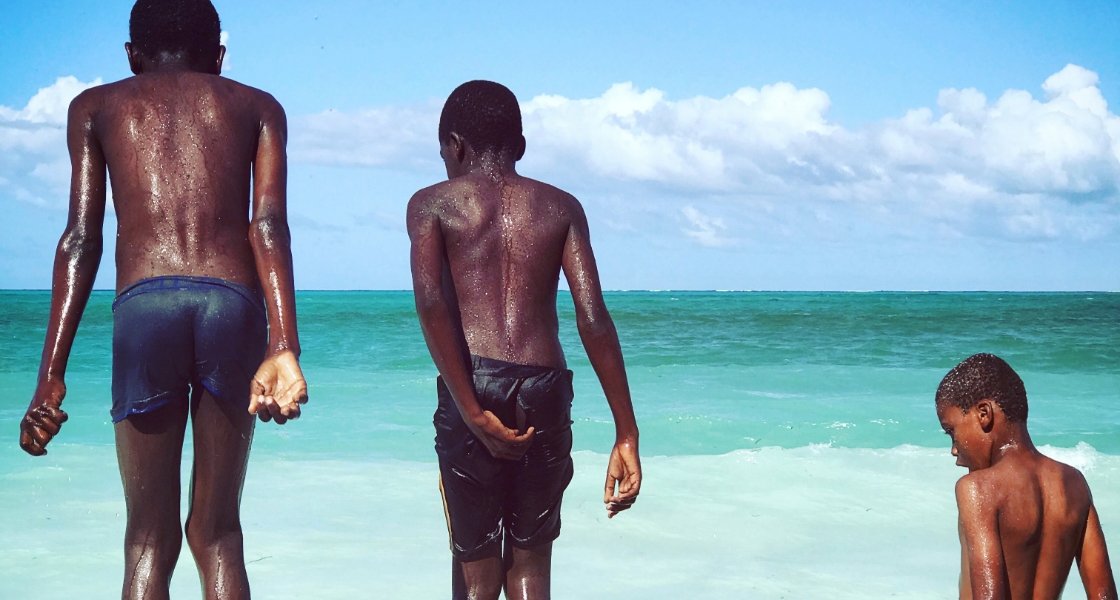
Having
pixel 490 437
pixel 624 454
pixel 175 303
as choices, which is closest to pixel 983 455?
pixel 624 454

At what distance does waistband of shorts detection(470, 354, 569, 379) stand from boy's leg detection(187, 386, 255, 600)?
59 cm

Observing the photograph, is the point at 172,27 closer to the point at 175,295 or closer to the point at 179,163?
the point at 179,163

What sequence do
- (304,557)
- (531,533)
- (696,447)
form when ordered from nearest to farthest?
1. (531,533)
2. (304,557)
3. (696,447)

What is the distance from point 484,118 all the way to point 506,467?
946mm

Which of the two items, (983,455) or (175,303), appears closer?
(175,303)

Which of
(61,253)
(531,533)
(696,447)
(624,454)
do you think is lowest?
(696,447)

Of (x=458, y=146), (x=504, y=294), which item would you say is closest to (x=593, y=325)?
(x=504, y=294)

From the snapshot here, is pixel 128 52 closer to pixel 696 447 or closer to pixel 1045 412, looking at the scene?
pixel 696 447

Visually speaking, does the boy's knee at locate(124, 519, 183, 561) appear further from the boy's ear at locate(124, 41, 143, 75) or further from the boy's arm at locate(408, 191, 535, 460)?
the boy's ear at locate(124, 41, 143, 75)

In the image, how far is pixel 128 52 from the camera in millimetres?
2678

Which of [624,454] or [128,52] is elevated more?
[128,52]

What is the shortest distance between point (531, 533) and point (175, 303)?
1096mm

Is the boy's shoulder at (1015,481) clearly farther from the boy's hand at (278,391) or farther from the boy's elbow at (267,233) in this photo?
the boy's elbow at (267,233)

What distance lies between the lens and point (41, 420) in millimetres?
2393
